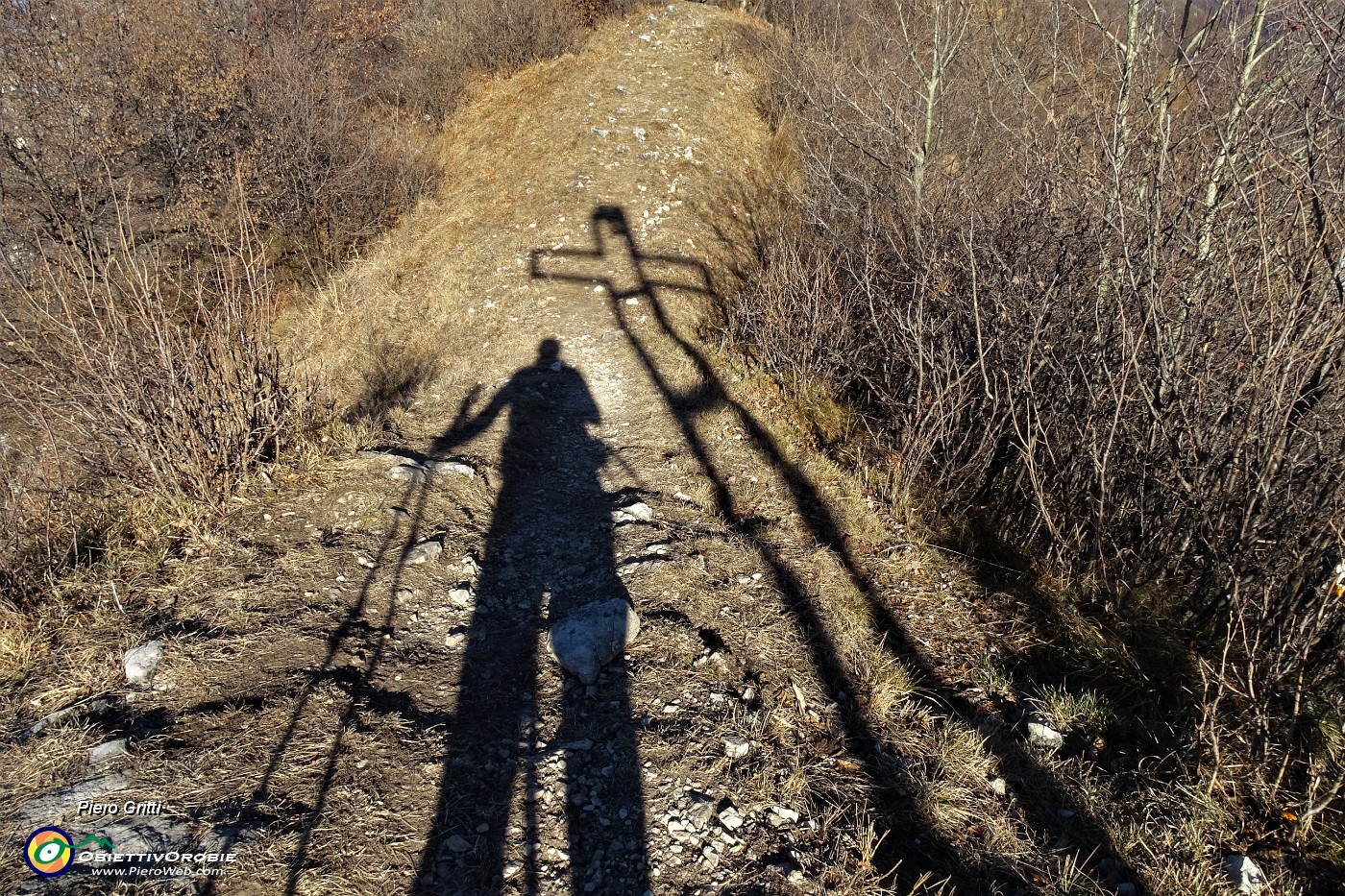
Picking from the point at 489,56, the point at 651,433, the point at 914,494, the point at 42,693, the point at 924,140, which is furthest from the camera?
the point at 489,56

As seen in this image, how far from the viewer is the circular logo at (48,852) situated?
221 centimetres

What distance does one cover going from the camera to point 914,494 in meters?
4.73

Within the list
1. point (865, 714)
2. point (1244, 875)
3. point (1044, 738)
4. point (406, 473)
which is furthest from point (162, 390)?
point (1244, 875)

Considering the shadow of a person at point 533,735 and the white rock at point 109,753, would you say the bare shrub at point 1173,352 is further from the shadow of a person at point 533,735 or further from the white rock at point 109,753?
the white rock at point 109,753

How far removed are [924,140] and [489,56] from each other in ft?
35.1

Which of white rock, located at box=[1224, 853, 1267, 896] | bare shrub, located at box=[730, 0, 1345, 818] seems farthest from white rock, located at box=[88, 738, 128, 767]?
bare shrub, located at box=[730, 0, 1345, 818]

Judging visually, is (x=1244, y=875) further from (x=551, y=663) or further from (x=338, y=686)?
(x=338, y=686)

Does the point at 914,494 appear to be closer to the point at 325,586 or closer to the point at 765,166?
the point at 325,586

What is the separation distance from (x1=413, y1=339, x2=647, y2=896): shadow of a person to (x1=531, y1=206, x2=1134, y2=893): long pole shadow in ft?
2.92

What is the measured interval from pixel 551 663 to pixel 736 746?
1.02 meters

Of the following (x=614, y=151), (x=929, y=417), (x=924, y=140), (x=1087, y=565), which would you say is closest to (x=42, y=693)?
(x=929, y=417)

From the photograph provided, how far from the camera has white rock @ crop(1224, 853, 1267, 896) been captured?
2.23 m

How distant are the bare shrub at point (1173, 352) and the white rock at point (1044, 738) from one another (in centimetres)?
61

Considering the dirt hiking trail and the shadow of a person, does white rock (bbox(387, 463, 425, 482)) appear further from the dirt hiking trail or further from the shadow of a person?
the shadow of a person
